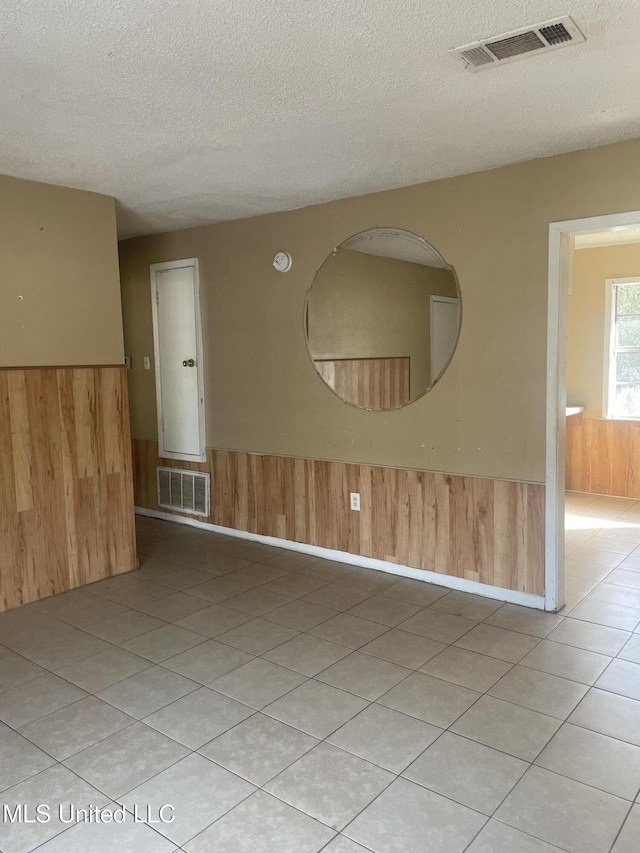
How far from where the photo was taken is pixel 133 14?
1.73m

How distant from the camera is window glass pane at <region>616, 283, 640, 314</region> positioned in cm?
560

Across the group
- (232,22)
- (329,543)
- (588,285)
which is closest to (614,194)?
(232,22)

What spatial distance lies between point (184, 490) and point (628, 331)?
4.13 m

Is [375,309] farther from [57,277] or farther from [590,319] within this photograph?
[590,319]

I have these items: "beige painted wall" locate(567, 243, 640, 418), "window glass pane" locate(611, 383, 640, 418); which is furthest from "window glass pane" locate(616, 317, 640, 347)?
"window glass pane" locate(611, 383, 640, 418)

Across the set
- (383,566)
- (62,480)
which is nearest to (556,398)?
(383,566)

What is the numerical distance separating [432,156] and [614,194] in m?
0.86

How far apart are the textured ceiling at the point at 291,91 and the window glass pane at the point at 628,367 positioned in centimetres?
320

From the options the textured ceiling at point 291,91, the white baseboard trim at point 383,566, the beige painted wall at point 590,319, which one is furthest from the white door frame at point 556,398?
the beige painted wall at point 590,319

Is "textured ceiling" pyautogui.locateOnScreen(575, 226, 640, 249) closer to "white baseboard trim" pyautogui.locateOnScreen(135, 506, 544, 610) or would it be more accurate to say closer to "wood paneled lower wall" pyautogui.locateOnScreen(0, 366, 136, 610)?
"white baseboard trim" pyautogui.locateOnScreen(135, 506, 544, 610)

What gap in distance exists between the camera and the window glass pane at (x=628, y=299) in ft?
18.4

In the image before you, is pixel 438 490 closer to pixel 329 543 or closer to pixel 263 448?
pixel 329 543

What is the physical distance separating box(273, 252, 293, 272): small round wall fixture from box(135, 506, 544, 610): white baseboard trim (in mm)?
1844

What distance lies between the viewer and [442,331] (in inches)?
138
